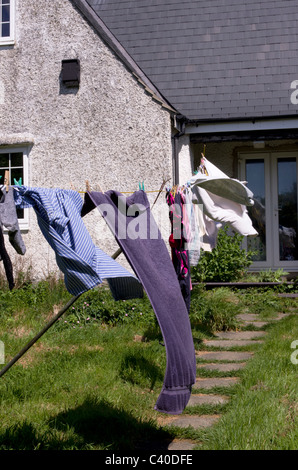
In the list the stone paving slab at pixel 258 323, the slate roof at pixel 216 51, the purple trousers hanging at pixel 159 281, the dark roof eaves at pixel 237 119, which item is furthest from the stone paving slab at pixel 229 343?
the slate roof at pixel 216 51

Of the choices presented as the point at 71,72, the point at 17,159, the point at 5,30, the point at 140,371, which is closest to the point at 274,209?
the point at 71,72

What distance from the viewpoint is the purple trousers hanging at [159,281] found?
3.34 m

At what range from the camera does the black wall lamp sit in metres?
9.47

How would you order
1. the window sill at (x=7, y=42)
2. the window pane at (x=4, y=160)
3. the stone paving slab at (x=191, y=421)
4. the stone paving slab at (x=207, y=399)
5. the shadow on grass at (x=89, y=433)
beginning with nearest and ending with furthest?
the shadow on grass at (x=89, y=433) < the stone paving slab at (x=191, y=421) < the stone paving slab at (x=207, y=399) < the window sill at (x=7, y=42) < the window pane at (x=4, y=160)

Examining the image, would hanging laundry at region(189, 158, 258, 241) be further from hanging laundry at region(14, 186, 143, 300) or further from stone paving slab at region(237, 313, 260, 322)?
stone paving slab at region(237, 313, 260, 322)

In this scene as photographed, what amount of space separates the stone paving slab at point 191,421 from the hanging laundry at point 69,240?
1499 mm

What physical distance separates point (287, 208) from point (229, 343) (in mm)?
4877

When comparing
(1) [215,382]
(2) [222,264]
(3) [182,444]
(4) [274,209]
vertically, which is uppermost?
(4) [274,209]

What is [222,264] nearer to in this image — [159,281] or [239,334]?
[239,334]

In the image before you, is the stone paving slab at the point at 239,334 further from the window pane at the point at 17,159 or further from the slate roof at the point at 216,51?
the window pane at the point at 17,159

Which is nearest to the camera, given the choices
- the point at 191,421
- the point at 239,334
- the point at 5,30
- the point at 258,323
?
the point at 191,421

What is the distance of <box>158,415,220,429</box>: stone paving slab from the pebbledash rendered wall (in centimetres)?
504

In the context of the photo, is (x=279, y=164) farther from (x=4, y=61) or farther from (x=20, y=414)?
(x=20, y=414)

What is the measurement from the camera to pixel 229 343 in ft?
21.8
